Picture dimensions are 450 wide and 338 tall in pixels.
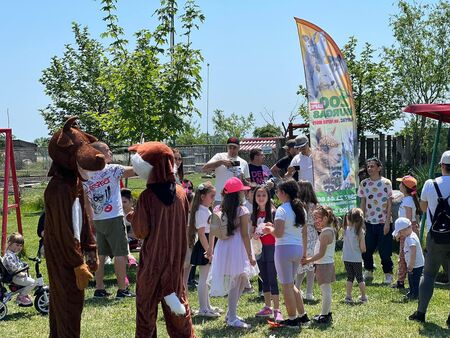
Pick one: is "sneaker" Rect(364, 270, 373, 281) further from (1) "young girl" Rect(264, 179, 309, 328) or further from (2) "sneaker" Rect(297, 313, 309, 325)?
(1) "young girl" Rect(264, 179, 309, 328)

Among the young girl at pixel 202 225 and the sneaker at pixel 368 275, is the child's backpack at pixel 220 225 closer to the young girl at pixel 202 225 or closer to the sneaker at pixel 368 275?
the young girl at pixel 202 225

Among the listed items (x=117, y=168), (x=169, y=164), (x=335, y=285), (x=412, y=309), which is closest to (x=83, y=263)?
(x=169, y=164)

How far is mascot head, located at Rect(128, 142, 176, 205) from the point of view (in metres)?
Result: 5.55

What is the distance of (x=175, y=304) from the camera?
5.42 meters

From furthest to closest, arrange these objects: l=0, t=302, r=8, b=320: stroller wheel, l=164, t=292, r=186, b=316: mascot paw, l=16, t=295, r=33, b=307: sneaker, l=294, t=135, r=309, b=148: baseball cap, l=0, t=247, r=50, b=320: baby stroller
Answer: l=294, t=135, r=309, b=148: baseball cap → l=16, t=295, r=33, b=307: sneaker → l=0, t=247, r=50, b=320: baby stroller → l=0, t=302, r=8, b=320: stroller wheel → l=164, t=292, r=186, b=316: mascot paw

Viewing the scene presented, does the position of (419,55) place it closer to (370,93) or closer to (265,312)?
(370,93)

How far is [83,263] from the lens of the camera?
5473mm

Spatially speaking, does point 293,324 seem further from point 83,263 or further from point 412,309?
point 83,263

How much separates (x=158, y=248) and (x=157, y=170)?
24.7 inches

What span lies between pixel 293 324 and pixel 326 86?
15.8 ft

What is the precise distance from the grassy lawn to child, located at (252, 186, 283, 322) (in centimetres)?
29

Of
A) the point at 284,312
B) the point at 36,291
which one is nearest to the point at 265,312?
the point at 284,312

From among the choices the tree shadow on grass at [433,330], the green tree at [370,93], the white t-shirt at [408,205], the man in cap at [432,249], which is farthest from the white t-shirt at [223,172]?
the green tree at [370,93]

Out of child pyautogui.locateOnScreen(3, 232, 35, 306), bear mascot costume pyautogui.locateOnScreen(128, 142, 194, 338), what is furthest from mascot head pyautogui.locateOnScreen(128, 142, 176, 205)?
child pyautogui.locateOnScreen(3, 232, 35, 306)
